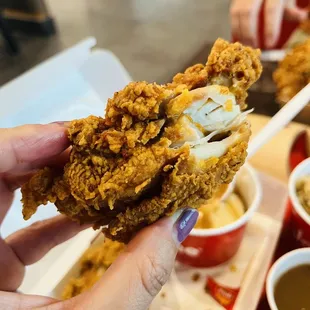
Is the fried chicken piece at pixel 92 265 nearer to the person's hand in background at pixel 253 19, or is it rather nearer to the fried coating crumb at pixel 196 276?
the fried coating crumb at pixel 196 276

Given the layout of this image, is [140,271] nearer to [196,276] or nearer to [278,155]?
[196,276]

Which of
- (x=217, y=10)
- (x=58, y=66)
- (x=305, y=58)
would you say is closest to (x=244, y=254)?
(x=305, y=58)

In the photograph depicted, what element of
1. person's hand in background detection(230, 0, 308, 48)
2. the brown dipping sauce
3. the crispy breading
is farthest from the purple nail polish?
person's hand in background detection(230, 0, 308, 48)

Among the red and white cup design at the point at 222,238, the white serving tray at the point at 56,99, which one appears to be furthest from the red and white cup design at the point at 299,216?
the white serving tray at the point at 56,99

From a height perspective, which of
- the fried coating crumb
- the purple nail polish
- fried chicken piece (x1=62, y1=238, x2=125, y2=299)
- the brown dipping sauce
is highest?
the purple nail polish

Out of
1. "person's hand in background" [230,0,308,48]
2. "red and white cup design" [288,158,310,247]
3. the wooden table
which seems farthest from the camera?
"person's hand in background" [230,0,308,48]

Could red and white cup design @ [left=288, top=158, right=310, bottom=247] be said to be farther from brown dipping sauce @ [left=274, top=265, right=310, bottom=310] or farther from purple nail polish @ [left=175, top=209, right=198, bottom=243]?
purple nail polish @ [left=175, top=209, right=198, bottom=243]

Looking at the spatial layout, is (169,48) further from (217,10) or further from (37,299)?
(37,299)

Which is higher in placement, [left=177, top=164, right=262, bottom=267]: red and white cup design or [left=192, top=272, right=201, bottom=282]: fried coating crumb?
[left=177, top=164, right=262, bottom=267]: red and white cup design
